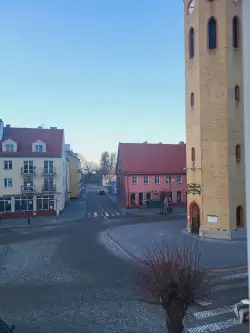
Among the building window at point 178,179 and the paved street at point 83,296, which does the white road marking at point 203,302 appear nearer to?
the paved street at point 83,296

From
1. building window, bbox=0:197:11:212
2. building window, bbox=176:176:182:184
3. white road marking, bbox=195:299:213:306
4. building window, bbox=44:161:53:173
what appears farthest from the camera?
building window, bbox=176:176:182:184

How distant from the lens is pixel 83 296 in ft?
35.4

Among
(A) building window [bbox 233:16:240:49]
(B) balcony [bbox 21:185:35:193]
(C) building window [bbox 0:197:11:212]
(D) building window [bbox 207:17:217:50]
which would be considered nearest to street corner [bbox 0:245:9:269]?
(B) balcony [bbox 21:185:35:193]

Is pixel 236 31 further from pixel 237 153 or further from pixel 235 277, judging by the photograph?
pixel 235 277

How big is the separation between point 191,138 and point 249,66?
21768 millimetres

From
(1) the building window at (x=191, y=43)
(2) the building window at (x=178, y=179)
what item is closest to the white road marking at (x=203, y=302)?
(1) the building window at (x=191, y=43)

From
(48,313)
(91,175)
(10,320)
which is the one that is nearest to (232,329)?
(48,313)

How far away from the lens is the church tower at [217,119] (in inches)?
787

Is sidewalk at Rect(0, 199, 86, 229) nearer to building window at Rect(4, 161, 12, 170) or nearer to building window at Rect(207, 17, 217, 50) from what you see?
building window at Rect(4, 161, 12, 170)

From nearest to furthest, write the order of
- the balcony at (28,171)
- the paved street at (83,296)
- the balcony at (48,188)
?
the paved street at (83,296), the balcony at (28,171), the balcony at (48,188)

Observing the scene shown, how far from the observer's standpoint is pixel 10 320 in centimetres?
896

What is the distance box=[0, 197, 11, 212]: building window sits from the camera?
1353 inches

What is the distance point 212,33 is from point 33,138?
981 inches

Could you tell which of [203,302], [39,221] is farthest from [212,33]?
[39,221]
